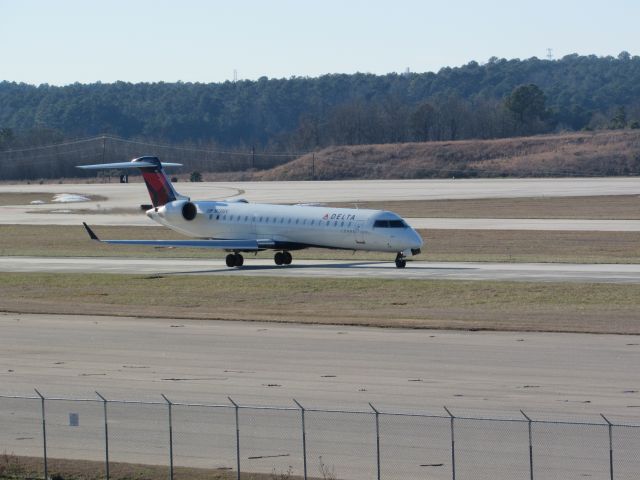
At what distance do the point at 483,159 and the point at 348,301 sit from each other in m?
118

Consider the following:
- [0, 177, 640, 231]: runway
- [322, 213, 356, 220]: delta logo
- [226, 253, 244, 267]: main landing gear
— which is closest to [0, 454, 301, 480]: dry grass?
[322, 213, 356, 220]: delta logo

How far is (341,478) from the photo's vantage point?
62.5 ft

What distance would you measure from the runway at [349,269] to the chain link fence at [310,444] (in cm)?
2501

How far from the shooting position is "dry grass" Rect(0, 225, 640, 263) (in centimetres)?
6009

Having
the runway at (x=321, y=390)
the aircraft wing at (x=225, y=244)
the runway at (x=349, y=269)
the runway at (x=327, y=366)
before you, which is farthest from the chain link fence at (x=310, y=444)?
the aircraft wing at (x=225, y=244)

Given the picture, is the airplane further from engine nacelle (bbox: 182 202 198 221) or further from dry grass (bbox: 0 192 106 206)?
dry grass (bbox: 0 192 106 206)

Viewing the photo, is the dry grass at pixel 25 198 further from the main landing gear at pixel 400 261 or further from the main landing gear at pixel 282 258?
the main landing gear at pixel 400 261

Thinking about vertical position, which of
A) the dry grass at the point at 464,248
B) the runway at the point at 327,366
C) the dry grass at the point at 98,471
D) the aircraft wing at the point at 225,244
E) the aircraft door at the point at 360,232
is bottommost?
the dry grass at the point at 464,248

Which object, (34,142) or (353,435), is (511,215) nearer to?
(353,435)

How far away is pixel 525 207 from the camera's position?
96625mm

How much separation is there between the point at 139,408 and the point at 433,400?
6501mm

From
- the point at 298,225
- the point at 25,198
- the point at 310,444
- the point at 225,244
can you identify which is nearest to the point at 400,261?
the point at 298,225

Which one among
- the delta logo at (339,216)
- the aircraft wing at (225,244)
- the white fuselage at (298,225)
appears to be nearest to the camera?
the white fuselage at (298,225)

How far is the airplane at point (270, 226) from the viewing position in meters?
51.3
